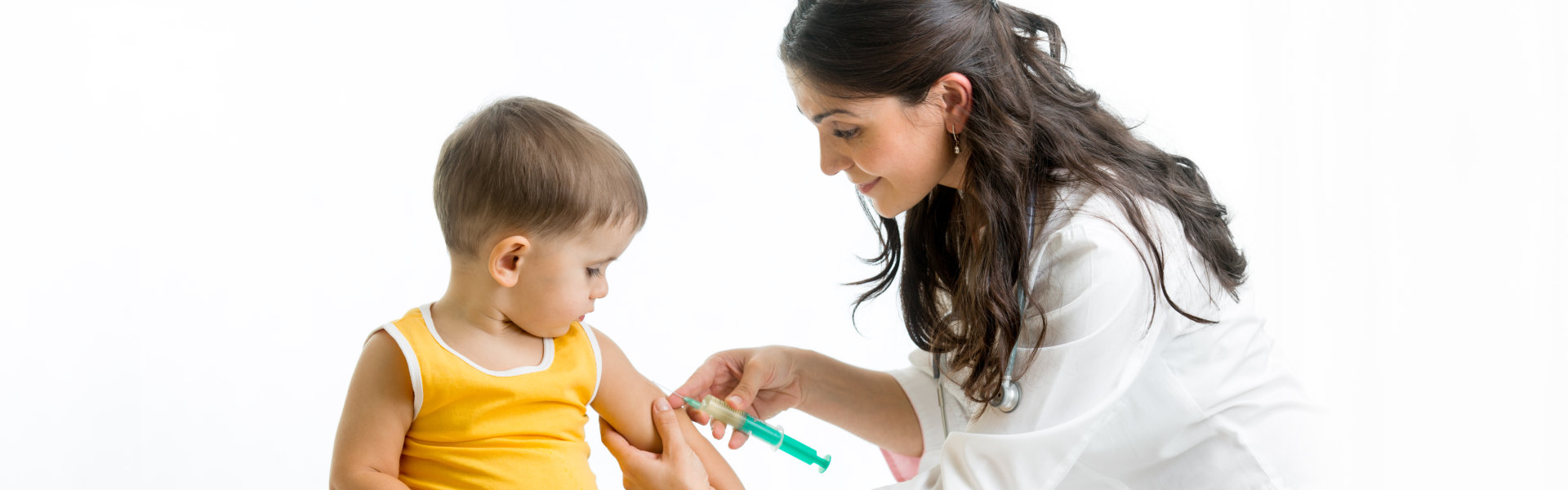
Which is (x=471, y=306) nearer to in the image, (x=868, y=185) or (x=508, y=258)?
(x=508, y=258)

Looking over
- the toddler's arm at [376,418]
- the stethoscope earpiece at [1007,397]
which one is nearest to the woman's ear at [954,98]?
the stethoscope earpiece at [1007,397]

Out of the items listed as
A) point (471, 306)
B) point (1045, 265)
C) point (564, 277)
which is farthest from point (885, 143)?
point (471, 306)

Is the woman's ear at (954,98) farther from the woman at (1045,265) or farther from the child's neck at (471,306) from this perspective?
the child's neck at (471,306)

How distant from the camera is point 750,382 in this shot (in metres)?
1.85

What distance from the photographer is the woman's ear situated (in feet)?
5.36

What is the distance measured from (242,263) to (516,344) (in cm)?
146

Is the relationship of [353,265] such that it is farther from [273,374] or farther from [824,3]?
[824,3]

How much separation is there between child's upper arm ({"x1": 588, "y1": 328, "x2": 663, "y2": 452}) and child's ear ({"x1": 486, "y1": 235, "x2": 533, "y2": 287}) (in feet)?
0.67

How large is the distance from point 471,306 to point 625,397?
274mm

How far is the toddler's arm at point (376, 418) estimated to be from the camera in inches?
55.9

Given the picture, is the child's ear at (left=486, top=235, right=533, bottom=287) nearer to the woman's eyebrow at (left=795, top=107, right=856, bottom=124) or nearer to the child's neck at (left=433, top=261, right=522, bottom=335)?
the child's neck at (left=433, top=261, right=522, bottom=335)

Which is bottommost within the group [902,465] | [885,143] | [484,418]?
[902,465]

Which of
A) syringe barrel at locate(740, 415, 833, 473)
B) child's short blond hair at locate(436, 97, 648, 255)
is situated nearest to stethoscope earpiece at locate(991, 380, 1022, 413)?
syringe barrel at locate(740, 415, 833, 473)

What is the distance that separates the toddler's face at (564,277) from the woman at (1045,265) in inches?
10.7
